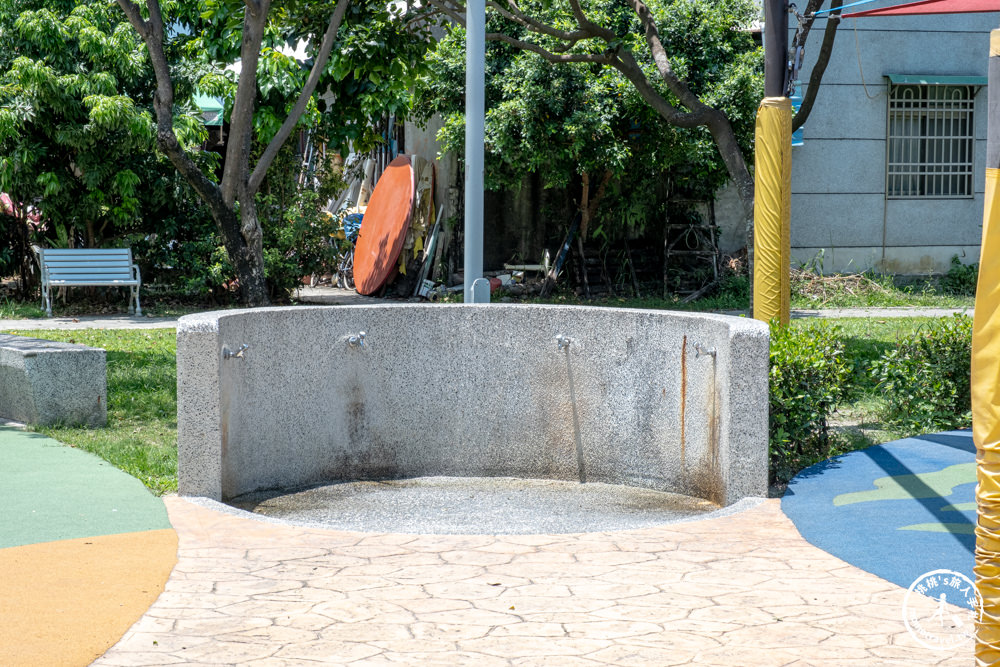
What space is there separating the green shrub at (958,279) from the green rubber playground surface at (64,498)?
14784 mm

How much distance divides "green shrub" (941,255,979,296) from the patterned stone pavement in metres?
13.8

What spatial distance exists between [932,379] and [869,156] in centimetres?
1073

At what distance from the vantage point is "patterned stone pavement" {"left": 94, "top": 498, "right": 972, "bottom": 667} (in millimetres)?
4301

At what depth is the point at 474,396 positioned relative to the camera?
8016 millimetres

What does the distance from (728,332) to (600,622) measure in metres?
2.57

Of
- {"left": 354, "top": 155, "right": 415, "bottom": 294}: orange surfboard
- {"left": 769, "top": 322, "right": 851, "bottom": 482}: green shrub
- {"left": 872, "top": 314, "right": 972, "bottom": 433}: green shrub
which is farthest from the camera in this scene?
{"left": 354, "top": 155, "right": 415, "bottom": 294}: orange surfboard

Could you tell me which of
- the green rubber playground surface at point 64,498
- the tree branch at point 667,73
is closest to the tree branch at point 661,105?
the tree branch at point 667,73

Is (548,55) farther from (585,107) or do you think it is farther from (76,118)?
(76,118)

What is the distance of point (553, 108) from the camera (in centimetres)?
1576

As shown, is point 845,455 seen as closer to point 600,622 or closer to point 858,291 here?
point 600,622

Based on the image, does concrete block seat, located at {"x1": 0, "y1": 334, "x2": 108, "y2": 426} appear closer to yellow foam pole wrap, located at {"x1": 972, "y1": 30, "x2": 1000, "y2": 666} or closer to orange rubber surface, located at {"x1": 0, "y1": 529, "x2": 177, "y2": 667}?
orange rubber surface, located at {"x1": 0, "y1": 529, "x2": 177, "y2": 667}

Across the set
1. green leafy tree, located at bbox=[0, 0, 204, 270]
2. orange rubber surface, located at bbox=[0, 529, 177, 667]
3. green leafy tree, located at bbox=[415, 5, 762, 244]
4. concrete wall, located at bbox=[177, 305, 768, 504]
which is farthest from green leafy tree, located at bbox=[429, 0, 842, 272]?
orange rubber surface, located at bbox=[0, 529, 177, 667]

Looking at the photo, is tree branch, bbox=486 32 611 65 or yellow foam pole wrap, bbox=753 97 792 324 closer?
yellow foam pole wrap, bbox=753 97 792 324

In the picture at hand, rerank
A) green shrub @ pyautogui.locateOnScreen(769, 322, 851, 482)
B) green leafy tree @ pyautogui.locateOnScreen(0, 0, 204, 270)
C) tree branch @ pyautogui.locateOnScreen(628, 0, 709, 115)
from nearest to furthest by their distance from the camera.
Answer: green shrub @ pyautogui.locateOnScreen(769, 322, 851, 482), tree branch @ pyautogui.locateOnScreen(628, 0, 709, 115), green leafy tree @ pyautogui.locateOnScreen(0, 0, 204, 270)
